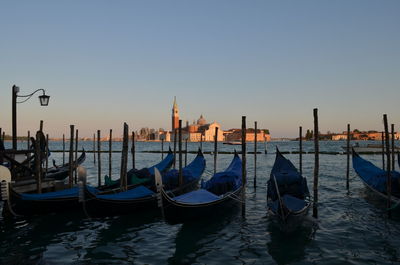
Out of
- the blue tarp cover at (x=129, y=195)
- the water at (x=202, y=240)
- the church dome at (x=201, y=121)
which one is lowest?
the water at (x=202, y=240)

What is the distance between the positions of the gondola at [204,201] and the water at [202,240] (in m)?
0.30

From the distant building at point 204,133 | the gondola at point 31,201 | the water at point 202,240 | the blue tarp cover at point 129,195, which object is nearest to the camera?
the water at point 202,240

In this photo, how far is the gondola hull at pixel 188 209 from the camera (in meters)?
8.32

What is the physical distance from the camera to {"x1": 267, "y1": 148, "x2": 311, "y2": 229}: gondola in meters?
8.10

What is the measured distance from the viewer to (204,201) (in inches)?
356

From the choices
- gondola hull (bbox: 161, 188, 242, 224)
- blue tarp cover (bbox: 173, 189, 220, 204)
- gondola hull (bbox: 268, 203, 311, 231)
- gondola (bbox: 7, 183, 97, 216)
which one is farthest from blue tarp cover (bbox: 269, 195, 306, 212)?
gondola (bbox: 7, 183, 97, 216)

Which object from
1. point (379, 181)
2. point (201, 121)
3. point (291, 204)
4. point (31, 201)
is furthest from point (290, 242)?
point (201, 121)

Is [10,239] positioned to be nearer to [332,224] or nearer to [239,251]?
[239,251]

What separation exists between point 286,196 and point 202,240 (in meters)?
2.94

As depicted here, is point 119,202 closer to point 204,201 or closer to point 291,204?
point 204,201

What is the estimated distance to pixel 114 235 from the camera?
8.26 metres

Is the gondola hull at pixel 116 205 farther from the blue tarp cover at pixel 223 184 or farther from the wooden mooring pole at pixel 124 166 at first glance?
the blue tarp cover at pixel 223 184

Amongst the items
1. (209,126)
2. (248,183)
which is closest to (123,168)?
(248,183)

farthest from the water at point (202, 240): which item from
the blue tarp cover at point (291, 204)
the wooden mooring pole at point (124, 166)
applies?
the wooden mooring pole at point (124, 166)
